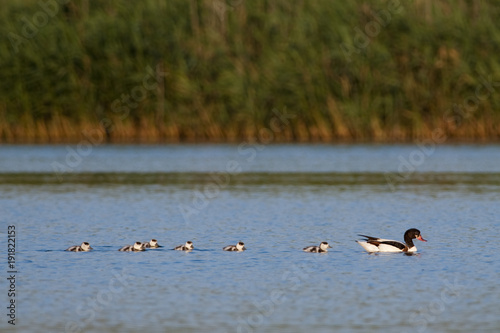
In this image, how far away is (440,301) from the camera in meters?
12.8

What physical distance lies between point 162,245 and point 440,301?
623 cm

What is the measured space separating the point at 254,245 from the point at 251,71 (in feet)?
78.0

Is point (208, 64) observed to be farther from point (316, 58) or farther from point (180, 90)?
point (316, 58)

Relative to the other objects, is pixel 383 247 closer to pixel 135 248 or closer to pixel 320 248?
pixel 320 248

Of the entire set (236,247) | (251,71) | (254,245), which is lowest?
(254,245)

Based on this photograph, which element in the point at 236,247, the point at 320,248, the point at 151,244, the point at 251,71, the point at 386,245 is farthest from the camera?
the point at 251,71

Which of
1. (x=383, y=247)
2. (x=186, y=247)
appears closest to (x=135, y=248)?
(x=186, y=247)

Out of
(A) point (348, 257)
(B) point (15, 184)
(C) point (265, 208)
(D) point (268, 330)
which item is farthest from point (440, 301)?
(B) point (15, 184)

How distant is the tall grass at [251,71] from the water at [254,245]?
3554 millimetres

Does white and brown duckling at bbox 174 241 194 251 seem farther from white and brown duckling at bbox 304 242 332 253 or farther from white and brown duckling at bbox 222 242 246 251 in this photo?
white and brown duckling at bbox 304 242 332 253

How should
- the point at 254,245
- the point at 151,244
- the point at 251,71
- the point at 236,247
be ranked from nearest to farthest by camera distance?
the point at 236,247, the point at 151,244, the point at 254,245, the point at 251,71

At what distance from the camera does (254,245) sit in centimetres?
1773

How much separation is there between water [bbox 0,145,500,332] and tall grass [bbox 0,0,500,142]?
11.7 ft

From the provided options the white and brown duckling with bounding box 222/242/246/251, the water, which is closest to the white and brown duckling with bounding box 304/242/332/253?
the water
